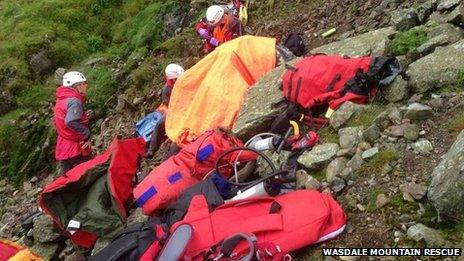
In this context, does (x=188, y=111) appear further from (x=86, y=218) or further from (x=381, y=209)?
(x=381, y=209)

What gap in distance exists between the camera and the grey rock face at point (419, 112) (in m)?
5.92

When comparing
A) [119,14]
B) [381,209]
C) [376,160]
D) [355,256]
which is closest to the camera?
[355,256]

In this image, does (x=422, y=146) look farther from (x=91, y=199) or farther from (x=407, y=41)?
(x=91, y=199)

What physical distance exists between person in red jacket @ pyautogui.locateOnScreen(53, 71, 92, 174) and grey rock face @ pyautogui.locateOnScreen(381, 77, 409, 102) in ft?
16.9

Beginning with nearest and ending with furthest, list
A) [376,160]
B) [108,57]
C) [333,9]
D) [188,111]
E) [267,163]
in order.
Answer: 1. [376,160]
2. [267,163]
3. [188,111]
4. [333,9]
5. [108,57]

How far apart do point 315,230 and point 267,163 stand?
1.77 metres

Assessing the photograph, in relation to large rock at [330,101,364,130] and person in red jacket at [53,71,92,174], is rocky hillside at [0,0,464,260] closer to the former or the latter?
large rock at [330,101,364,130]

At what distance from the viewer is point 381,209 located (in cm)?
513

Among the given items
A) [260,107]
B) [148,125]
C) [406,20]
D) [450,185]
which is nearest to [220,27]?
[148,125]

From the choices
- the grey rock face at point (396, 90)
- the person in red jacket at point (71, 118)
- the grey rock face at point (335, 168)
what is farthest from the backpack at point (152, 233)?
the person in red jacket at point (71, 118)

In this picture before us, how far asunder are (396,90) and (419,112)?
704 millimetres

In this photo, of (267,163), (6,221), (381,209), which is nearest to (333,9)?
(267,163)

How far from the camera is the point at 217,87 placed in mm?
8938

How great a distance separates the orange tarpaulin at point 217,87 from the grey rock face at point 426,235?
4.24m
